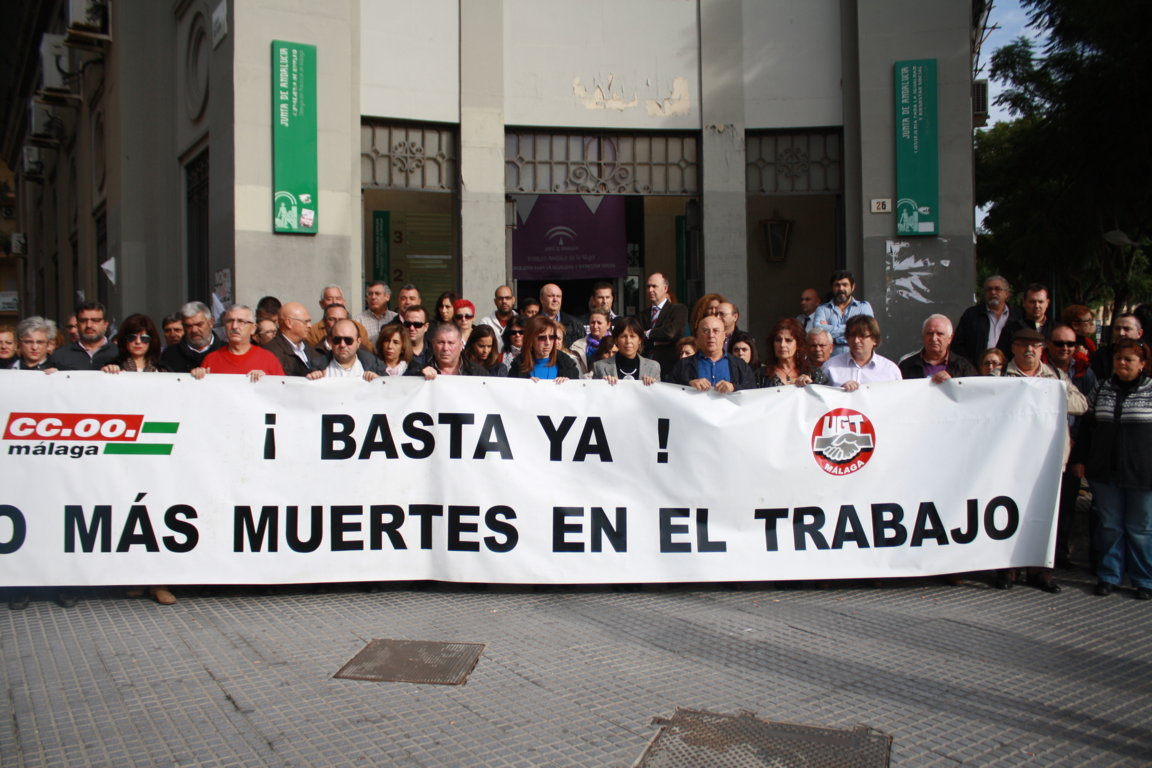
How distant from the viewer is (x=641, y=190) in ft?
42.2

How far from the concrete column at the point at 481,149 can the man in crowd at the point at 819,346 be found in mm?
5623

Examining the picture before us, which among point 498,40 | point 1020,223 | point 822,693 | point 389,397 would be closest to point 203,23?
point 498,40

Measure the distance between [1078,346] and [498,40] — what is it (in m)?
7.59

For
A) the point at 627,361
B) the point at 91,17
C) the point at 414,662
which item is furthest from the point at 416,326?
the point at 91,17

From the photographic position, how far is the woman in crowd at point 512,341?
8.02 m

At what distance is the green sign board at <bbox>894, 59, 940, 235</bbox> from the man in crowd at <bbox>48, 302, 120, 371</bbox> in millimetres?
9172

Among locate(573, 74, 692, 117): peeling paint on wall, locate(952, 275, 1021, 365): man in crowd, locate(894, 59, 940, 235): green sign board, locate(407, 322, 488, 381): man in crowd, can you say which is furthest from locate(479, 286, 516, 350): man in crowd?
locate(894, 59, 940, 235): green sign board

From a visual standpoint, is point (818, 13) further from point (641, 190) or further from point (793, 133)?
point (641, 190)

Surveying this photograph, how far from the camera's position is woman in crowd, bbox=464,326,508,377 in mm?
7414

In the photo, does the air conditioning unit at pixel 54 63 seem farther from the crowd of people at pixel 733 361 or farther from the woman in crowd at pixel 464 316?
the woman in crowd at pixel 464 316

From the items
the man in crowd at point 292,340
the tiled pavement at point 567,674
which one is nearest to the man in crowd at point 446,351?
the man in crowd at point 292,340

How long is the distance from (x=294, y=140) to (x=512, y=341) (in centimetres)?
451

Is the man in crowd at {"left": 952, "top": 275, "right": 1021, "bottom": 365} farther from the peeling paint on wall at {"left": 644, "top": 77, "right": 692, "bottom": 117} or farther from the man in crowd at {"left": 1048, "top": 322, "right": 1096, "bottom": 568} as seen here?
the peeling paint on wall at {"left": 644, "top": 77, "right": 692, "bottom": 117}

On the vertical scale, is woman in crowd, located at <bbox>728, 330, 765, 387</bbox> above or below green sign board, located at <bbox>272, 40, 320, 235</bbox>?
below
